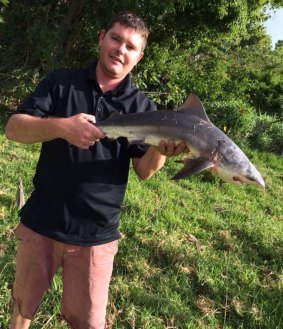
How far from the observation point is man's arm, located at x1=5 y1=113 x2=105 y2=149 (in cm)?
216

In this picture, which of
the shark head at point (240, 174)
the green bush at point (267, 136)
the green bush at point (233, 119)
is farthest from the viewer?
the green bush at point (267, 136)

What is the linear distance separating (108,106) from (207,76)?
1144 centimetres

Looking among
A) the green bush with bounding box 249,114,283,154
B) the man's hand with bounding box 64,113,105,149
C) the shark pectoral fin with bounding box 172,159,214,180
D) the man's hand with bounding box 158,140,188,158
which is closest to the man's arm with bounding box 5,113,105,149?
the man's hand with bounding box 64,113,105,149

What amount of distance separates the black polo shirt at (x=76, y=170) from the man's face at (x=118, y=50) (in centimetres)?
10

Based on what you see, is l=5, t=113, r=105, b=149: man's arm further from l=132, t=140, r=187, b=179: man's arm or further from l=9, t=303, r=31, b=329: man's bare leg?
l=9, t=303, r=31, b=329: man's bare leg

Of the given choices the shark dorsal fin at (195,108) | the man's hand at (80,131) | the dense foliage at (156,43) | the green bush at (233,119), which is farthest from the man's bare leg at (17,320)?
the green bush at (233,119)

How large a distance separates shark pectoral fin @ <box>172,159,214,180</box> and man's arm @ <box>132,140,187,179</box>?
0.10 m

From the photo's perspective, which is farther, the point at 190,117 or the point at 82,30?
the point at 82,30

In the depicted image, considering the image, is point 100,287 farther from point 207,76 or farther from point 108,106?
point 207,76

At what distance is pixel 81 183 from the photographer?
2.47 m

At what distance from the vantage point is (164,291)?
4.04 metres

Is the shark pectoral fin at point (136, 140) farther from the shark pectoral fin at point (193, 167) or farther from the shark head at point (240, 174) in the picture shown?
the shark head at point (240, 174)

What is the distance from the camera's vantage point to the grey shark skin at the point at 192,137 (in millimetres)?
2285

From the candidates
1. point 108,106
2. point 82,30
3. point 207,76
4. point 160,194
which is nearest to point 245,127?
point 207,76
